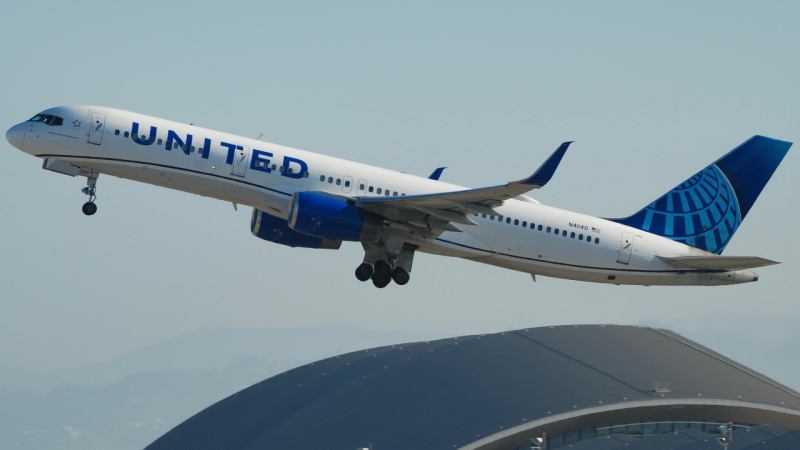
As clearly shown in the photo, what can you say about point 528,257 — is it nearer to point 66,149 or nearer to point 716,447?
point 716,447

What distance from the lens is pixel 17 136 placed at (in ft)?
157

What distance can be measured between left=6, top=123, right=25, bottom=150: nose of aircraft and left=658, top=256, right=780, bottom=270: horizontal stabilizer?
2971 cm

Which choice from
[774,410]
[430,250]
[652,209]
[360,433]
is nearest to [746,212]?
[652,209]

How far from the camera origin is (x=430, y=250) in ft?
166

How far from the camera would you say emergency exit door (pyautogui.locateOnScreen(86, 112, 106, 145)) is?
154 ft

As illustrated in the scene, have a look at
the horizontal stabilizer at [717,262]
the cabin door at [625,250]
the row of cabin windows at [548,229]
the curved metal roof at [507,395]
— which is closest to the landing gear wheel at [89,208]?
the curved metal roof at [507,395]

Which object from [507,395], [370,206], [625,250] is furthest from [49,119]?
[625,250]

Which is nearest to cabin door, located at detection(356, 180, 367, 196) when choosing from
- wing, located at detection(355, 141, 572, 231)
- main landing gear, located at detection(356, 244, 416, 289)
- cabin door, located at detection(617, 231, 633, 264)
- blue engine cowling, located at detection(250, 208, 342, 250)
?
wing, located at detection(355, 141, 572, 231)

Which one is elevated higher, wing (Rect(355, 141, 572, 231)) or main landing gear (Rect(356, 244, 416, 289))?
wing (Rect(355, 141, 572, 231))

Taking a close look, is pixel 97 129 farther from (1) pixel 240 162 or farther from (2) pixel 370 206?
(2) pixel 370 206

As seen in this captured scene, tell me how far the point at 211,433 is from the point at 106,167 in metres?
22.5

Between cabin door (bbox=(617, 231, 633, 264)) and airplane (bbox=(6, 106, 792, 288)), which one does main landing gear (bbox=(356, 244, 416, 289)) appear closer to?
airplane (bbox=(6, 106, 792, 288))

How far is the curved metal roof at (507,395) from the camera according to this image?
48.5 m

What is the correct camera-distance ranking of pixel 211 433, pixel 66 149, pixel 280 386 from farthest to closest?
pixel 280 386
pixel 211 433
pixel 66 149
